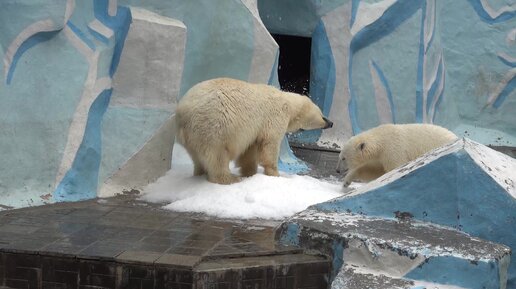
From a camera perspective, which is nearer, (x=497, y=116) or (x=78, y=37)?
(x=78, y=37)

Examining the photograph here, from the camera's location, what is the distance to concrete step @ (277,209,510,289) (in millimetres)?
3455

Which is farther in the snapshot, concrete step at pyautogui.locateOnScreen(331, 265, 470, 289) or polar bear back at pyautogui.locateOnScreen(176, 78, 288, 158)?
polar bear back at pyautogui.locateOnScreen(176, 78, 288, 158)

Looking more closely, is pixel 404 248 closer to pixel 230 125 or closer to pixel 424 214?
pixel 424 214

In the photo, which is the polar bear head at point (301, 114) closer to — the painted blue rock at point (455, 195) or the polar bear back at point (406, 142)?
the polar bear back at point (406, 142)

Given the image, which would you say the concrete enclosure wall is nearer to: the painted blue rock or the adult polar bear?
the adult polar bear

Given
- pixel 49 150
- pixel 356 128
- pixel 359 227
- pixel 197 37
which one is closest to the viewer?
pixel 359 227

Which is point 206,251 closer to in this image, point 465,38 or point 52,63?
point 52,63

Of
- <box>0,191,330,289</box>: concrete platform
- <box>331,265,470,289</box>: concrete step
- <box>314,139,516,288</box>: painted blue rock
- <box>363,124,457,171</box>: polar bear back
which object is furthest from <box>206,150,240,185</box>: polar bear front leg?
<box>331,265,470,289</box>: concrete step

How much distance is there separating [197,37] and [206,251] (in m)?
3.40

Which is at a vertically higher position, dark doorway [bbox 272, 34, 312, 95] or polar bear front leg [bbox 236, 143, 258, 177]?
dark doorway [bbox 272, 34, 312, 95]

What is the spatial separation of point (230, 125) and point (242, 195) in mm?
632

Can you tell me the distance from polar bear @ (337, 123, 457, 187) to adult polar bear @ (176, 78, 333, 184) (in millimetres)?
702

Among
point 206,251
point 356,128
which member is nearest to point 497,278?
point 206,251

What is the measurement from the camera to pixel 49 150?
5391mm
